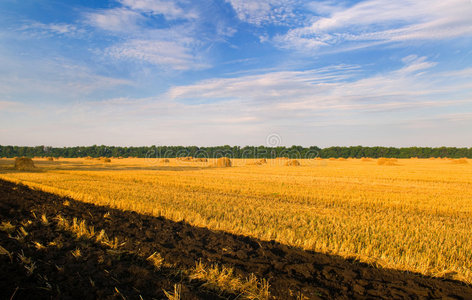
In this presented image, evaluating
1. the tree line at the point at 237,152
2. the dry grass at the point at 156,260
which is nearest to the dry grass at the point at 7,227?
the dry grass at the point at 156,260

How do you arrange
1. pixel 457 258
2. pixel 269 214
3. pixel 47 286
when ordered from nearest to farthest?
1. pixel 47 286
2. pixel 457 258
3. pixel 269 214

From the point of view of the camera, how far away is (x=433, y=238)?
23.1 feet

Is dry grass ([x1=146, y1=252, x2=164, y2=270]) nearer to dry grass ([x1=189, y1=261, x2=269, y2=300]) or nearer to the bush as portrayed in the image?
dry grass ([x1=189, y1=261, x2=269, y2=300])

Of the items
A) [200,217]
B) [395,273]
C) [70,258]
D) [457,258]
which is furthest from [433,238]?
[70,258]

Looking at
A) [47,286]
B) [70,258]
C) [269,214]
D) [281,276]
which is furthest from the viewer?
[269,214]

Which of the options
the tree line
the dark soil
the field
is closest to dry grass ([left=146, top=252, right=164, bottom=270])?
the dark soil

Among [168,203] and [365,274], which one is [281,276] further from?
[168,203]

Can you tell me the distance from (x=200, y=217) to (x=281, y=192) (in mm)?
7162

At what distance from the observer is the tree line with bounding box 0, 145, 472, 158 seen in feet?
278

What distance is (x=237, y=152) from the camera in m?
100

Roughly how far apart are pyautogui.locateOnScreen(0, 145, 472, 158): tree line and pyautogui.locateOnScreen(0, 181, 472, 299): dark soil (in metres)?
82.3

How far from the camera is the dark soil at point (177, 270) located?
4137mm

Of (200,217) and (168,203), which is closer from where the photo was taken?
(200,217)

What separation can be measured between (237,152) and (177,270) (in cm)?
9516
